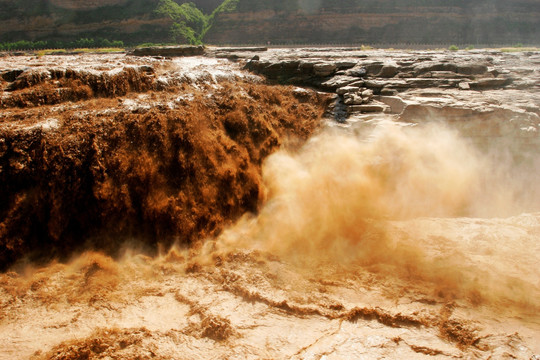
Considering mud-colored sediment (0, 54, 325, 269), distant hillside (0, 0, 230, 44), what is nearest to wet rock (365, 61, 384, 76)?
mud-colored sediment (0, 54, 325, 269)

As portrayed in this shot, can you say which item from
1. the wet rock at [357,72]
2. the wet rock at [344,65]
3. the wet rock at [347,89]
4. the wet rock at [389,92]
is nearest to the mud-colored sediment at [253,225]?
the wet rock at [389,92]

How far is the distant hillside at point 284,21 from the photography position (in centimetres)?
2594

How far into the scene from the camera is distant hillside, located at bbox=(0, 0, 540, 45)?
25.9 m

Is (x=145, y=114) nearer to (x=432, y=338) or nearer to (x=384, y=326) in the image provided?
(x=384, y=326)

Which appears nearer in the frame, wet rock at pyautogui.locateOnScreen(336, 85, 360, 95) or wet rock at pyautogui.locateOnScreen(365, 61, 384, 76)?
wet rock at pyautogui.locateOnScreen(336, 85, 360, 95)

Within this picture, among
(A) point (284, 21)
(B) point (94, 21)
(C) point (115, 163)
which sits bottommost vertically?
(C) point (115, 163)

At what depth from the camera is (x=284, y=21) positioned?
2745 centimetres

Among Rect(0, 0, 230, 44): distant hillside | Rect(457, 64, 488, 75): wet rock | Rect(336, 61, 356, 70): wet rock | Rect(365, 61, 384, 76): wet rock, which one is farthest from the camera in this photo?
Rect(0, 0, 230, 44): distant hillside

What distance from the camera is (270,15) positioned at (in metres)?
27.5

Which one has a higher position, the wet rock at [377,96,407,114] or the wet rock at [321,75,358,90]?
the wet rock at [321,75,358,90]

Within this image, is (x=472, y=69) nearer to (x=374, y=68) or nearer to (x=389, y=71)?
(x=389, y=71)

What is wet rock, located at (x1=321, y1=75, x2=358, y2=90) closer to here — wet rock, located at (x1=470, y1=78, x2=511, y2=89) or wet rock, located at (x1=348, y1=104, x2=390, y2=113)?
wet rock, located at (x1=348, y1=104, x2=390, y2=113)

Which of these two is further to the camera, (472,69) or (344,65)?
(344,65)

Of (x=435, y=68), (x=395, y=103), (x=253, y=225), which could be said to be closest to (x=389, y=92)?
(x=395, y=103)
